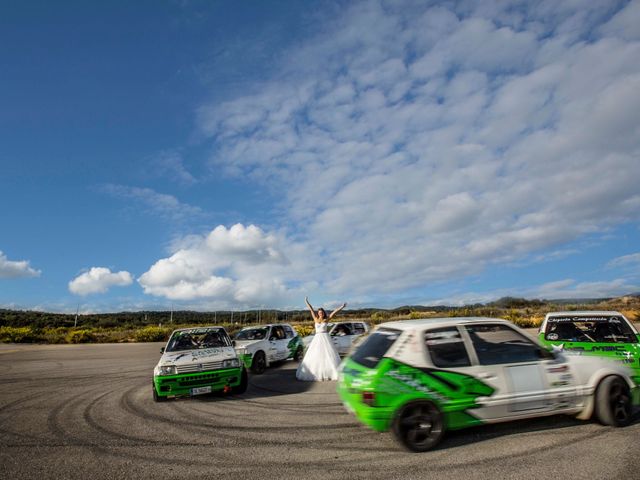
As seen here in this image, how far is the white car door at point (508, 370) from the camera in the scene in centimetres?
512

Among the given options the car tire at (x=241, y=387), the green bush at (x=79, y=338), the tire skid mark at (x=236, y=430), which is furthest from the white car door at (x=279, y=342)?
the green bush at (x=79, y=338)

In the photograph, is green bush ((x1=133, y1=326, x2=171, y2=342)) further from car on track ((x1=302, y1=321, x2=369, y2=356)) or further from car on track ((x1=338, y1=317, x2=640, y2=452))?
car on track ((x1=338, y1=317, x2=640, y2=452))

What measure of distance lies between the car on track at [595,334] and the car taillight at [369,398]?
449 centimetres

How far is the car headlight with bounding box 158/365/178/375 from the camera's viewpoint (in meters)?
8.16

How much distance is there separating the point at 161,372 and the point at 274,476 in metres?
4.70

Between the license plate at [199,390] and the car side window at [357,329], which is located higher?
the car side window at [357,329]

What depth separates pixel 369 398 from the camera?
4902 millimetres

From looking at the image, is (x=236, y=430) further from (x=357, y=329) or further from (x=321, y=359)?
(x=357, y=329)

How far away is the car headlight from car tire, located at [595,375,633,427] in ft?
23.6

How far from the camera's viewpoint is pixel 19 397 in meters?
9.57

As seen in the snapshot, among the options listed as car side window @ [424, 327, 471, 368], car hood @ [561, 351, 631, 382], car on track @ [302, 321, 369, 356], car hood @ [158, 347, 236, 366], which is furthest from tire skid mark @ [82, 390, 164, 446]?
car on track @ [302, 321, 369, 356]

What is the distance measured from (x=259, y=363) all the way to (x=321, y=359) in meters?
2.75

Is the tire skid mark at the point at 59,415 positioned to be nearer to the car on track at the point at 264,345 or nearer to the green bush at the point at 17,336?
→ the car on track at the point at 264,345

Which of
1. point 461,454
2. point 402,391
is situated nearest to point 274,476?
point 402,391
